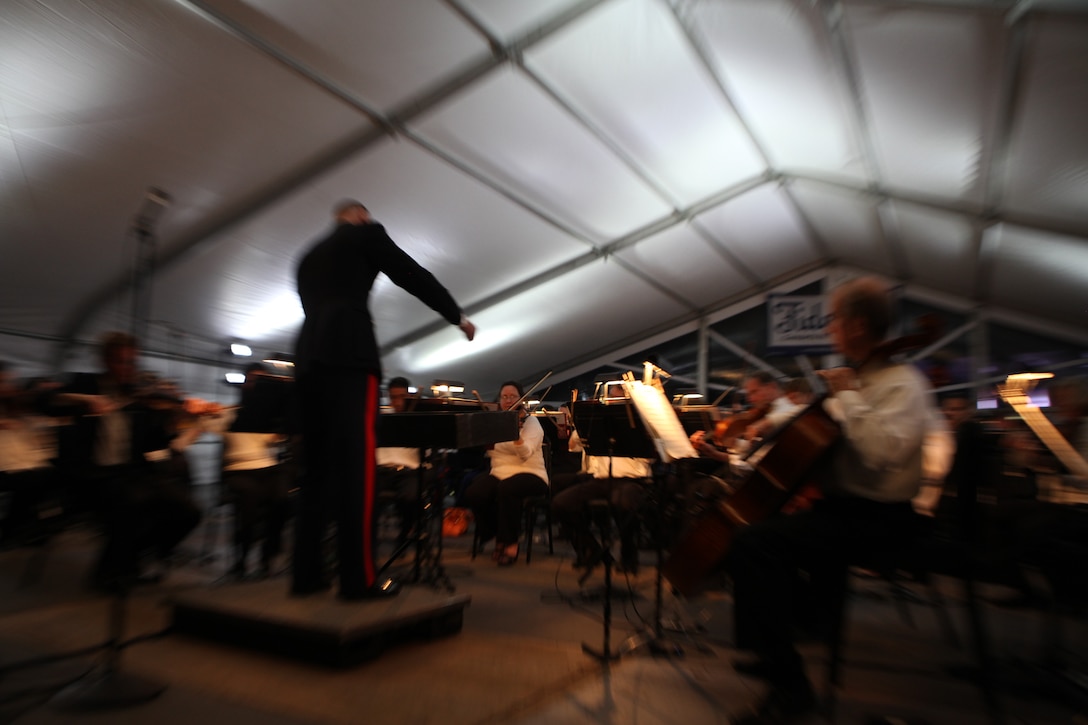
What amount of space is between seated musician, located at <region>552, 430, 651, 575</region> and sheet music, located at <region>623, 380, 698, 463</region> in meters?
1.18

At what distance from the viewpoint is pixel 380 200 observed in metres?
5.07

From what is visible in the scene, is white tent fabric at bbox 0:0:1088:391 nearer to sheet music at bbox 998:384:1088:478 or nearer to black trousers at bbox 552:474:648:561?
sheet music at bbox 998:384:1088:478

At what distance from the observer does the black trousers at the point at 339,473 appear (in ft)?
7.26

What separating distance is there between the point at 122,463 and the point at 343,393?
1.00 meters

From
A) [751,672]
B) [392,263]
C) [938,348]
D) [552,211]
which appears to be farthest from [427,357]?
[938,348]

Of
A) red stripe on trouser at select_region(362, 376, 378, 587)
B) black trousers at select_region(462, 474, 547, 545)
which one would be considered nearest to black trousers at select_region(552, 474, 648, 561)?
black trousers at select_region(462, 474, 547, 545)

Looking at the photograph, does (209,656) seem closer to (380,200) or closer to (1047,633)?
(1047,633)

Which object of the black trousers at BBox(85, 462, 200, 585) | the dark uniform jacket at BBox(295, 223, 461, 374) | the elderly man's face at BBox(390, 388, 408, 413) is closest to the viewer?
the dark uniform jacket at BBox(295, 223, 461, 374)

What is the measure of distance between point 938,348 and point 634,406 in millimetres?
8694

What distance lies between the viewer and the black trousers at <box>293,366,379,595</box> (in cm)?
221

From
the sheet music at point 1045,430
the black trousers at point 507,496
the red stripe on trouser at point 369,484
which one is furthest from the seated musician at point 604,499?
the sheet music at point 1045,430

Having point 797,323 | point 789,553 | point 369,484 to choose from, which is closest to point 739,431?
point 789,553

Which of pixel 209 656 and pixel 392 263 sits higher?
pixel 392 263

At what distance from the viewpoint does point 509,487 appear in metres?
4.22
